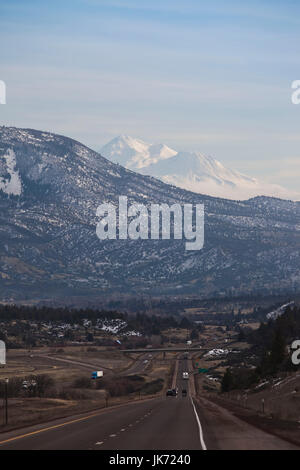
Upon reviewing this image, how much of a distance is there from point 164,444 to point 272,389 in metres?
72.8

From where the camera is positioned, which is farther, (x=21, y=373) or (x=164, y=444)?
(x=21, y=373)

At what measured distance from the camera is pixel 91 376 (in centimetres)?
19950

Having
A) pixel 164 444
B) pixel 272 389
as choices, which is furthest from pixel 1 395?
pixel 164 444

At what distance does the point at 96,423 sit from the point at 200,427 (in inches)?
415
